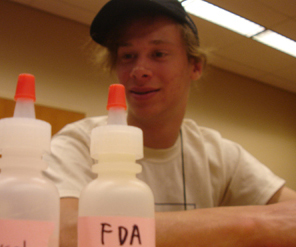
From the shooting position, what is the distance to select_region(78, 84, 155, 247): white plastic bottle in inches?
8.5

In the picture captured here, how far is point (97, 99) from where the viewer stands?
2779mm

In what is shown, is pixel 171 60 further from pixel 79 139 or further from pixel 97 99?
pixel 97 99

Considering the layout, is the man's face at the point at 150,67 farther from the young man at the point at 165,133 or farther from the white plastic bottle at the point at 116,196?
the white plastic bottle at the point at 116,196

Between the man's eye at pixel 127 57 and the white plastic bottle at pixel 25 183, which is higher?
the man's eye at pixel 127 57

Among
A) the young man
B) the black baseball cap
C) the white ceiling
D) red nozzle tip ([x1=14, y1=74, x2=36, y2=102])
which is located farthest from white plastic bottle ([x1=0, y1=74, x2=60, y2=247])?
the white ceiling

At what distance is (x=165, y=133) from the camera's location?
3.07ft

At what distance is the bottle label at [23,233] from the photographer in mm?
200

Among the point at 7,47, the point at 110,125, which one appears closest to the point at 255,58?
the point at 7,47

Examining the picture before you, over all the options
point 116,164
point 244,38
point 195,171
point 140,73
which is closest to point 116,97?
point 116,164

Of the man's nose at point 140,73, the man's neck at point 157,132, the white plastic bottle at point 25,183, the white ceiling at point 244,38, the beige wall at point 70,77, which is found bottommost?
the white plastic bottle at point 25,183

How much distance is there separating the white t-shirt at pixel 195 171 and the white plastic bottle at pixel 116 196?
53cm

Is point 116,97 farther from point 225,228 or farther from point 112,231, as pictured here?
point 225,228

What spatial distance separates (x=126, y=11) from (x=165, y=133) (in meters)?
0.38

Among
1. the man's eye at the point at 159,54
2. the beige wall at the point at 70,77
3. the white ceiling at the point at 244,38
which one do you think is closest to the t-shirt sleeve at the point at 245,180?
the man's eye at the point at 159,54
